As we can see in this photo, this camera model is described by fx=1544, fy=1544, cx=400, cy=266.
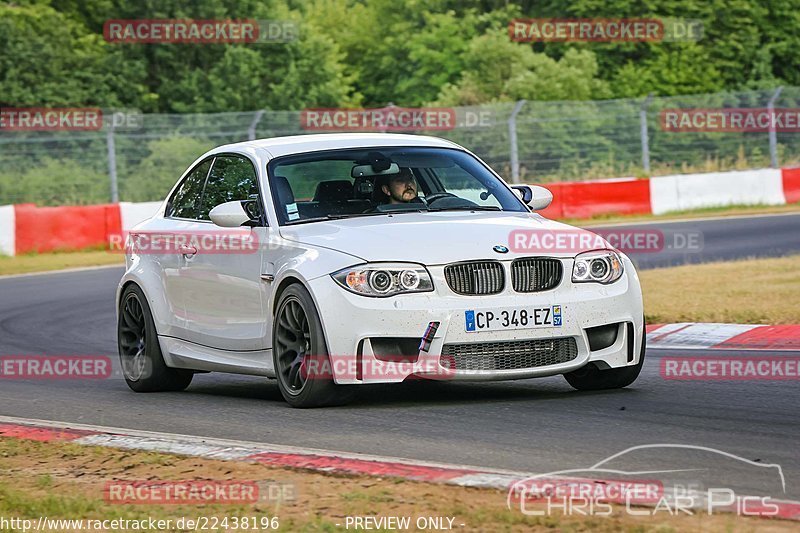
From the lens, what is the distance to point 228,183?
32.7 feet

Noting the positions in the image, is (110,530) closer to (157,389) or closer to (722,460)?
(722,460)

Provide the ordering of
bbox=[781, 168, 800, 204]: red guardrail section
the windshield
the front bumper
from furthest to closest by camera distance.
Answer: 1. bbox=[781, 168, 800, 204]: red guardrail section
2. the windshield
3. the front bumper

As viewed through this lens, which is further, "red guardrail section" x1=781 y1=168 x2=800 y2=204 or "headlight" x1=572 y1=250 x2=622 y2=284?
"red guardrail section" x1=781 y1=168 x2=800 y2=204

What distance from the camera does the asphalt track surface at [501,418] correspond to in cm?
652

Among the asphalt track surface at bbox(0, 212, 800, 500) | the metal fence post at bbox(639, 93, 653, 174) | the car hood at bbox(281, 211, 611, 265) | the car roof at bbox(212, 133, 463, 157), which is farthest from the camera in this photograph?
the metal fence post at bbox(639, 93, 653, 174)

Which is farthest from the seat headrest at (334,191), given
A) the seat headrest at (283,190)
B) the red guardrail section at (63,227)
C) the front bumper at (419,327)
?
the red guardrail section at (63,227)

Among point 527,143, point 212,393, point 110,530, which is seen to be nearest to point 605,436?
point 110,530

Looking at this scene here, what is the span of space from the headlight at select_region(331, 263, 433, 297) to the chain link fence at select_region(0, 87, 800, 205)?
20957mm

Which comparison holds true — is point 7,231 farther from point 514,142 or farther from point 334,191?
point 334,191

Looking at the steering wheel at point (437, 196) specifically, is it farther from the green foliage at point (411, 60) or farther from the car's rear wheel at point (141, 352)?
the green foliage at point (411, 60)

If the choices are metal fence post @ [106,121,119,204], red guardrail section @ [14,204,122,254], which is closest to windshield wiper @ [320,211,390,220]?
red guardrail section @ [14,204,122,254]

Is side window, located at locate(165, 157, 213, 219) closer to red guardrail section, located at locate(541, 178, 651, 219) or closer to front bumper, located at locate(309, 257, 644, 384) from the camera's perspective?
front bumper, located at locate(309, 257, 644, 384)

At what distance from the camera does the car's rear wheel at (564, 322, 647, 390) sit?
8.88 m

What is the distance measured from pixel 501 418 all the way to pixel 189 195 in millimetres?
3510
